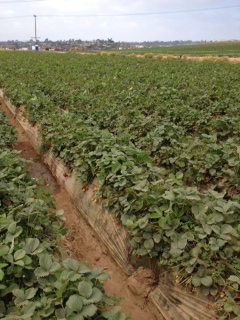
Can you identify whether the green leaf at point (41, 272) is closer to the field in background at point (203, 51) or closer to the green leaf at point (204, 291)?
the green leaf at point (204, 291)

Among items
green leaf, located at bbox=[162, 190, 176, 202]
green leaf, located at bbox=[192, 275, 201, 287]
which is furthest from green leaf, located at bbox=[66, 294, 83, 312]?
green leaf, located at bbox=[162, 190, 176, 202]

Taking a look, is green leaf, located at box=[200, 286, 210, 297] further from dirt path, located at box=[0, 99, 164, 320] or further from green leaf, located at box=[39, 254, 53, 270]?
green leaf, located at box=[39, 254, 53, 270]

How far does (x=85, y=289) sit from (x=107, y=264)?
1.60 m

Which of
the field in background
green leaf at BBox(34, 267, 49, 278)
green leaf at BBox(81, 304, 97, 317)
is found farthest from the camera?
the field in background

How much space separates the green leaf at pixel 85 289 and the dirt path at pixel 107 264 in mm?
1088

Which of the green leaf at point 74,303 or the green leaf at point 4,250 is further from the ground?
the green leaf at point 4,250

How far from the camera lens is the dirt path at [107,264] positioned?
2.86m

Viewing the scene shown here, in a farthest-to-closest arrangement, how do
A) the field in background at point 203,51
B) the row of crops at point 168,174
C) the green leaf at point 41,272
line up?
the field in background at point 203,51 → the row of crops at point 168,174 → the green leaf at point 41,272

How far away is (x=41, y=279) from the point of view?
2111 mm

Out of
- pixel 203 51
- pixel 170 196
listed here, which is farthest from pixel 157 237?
pixel 203 51

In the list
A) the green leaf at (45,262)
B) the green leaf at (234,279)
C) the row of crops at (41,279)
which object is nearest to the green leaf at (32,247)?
the row of crops at (41,279)

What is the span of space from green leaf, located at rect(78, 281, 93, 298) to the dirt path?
1.09 meters

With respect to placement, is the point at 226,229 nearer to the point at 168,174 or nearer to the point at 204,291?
the point at 204,291

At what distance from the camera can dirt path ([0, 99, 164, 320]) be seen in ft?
9.37
